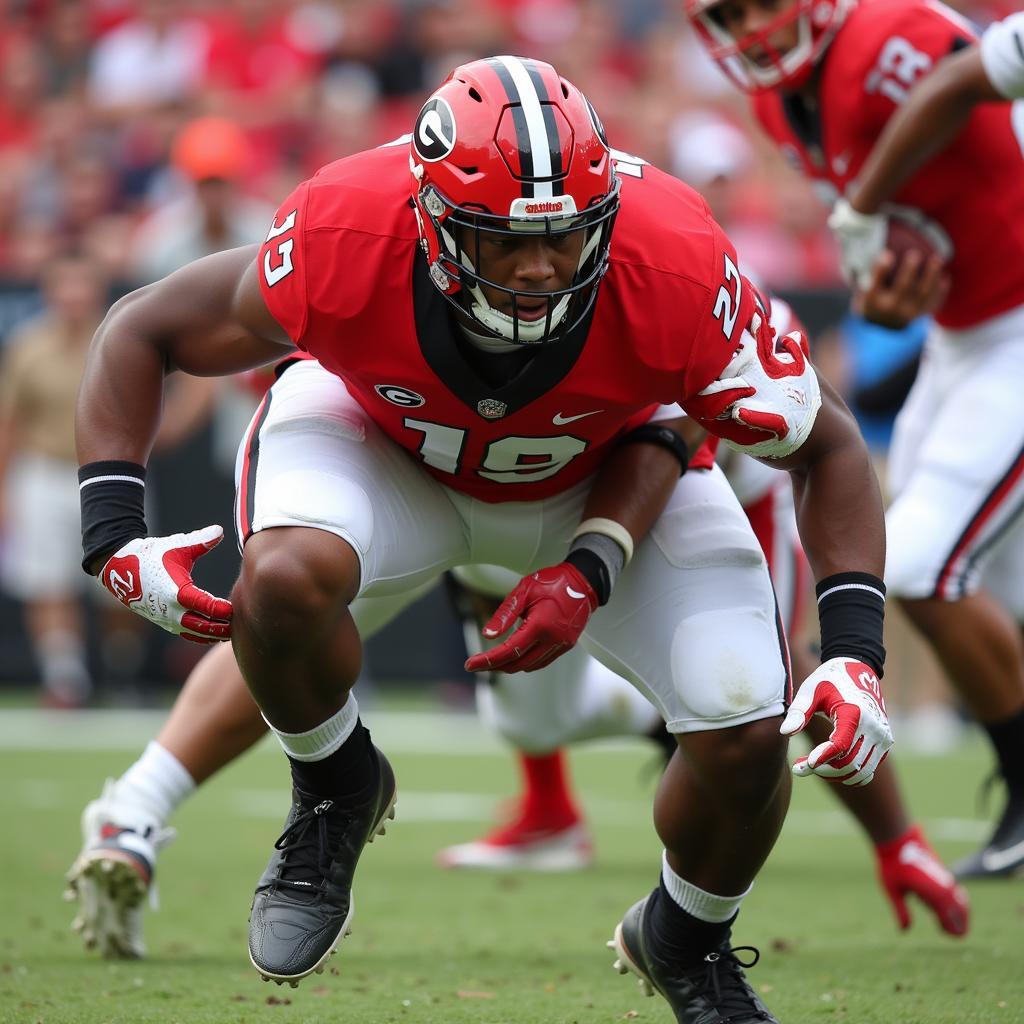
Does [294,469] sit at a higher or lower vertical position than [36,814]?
higher

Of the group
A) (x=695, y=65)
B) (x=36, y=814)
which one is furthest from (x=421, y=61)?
(x=36, y=814)

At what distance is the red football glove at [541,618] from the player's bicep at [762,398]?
1.23 feet

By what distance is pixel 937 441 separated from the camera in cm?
442

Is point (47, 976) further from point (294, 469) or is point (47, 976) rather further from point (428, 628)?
point (428, 628)

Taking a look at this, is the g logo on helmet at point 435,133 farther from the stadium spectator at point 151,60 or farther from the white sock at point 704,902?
the stadium spectator at point 151,60

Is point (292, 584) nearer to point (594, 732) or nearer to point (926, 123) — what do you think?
point (594, 732)

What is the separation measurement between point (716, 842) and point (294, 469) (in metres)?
0.98

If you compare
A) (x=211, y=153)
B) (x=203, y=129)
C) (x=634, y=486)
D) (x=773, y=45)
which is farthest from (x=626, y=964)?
(x=203, y=129)

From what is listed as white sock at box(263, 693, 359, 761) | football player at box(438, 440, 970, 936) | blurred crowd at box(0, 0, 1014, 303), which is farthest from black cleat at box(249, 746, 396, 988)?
blurred crowd at box(0, 0, 1014, 303)

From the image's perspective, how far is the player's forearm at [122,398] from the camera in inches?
119

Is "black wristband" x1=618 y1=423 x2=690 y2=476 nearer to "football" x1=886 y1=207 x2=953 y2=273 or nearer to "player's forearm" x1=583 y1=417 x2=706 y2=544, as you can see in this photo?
"player's forearm" x1=583 y1=417 x2=706 y2=544

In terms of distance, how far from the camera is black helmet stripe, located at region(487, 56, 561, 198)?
2725 mm

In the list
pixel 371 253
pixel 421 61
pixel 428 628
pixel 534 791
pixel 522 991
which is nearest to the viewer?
pixel 371 253

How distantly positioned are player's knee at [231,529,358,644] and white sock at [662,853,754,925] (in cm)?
76
